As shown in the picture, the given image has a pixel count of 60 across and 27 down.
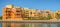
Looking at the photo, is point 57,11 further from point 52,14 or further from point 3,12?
point 3,12

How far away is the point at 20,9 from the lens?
50.2 metres

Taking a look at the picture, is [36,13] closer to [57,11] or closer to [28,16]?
[28,16]

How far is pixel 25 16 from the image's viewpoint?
51438 mm

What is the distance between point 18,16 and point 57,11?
1126 cm

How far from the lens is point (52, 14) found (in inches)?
2036

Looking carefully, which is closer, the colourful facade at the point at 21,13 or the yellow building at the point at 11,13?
the yellow building at the point at 11,13

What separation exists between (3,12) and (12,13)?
7.52ft

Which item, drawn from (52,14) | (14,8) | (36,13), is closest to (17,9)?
(14,8)

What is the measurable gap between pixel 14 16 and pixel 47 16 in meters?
8.25

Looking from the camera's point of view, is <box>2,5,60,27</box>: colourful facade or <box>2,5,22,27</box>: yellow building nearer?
<box>2,5,22,27</box>: yellow building

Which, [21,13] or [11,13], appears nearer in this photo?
[21,13]

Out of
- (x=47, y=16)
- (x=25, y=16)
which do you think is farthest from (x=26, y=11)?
(x=47, y=16)

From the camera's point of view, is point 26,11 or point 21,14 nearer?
point 21,14

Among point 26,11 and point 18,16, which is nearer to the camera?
point 18,16
